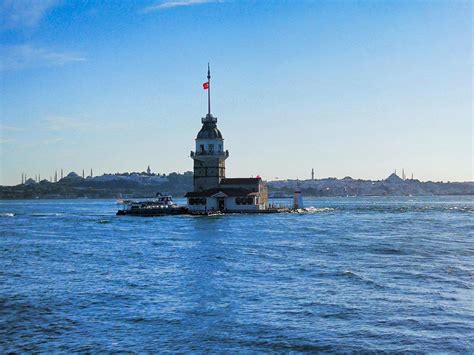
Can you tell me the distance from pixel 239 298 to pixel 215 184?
70245 mm

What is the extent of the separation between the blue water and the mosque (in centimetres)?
4480

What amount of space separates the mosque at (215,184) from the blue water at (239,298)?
4480 centimetres

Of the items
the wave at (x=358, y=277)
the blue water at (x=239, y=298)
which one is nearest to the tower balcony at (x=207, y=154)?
the blue water at (x=239, y=298)

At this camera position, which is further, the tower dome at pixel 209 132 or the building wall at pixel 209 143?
the tower dome at pixel 209 132

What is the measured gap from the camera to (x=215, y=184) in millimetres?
95625

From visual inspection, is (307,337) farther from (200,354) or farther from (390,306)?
(390,306)

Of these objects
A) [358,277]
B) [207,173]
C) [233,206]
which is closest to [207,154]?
[207,173]

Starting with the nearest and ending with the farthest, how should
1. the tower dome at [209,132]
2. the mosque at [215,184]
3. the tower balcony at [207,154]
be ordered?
the mosque at [215,184], the tower balcony at [207,154], the tower dome at [209,132]

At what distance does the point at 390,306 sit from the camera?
23484 mm

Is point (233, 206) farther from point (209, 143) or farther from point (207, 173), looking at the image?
point (209, 143)

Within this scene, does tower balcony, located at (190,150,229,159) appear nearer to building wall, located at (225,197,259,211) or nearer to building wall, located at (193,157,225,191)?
building wall, located at (193,157,225,191)

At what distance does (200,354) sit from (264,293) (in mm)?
8956

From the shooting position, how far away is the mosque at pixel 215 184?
3647 inches

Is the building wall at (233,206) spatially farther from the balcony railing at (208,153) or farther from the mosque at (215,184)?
the balcony railing at (208,153)
